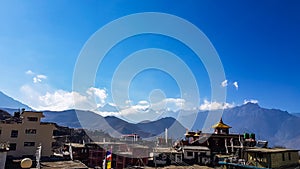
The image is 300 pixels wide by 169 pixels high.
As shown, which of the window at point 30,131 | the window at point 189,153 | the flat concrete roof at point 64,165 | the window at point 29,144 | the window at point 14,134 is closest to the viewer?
the flat concrete roof at point 64,165

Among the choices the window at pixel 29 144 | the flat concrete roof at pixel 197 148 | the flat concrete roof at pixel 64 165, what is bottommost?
the flat concrete roof at pixel 64 165

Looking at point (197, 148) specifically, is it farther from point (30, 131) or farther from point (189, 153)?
point (30, 131)

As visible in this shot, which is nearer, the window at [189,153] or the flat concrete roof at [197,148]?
the flat concrete roof at [197,148]

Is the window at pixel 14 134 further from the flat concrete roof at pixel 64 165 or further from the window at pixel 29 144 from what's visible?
the flat concrete roof at pixel 64 165

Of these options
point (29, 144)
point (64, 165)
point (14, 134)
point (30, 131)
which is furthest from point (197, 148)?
point (14, 134)

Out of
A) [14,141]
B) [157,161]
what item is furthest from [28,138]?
[157,161]

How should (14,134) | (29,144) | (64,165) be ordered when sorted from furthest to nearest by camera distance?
(29,144), (14,134), (64,165)

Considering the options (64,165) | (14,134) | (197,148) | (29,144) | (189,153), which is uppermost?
(14,134)

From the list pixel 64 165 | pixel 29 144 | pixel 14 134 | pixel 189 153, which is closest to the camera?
pixel 64 165

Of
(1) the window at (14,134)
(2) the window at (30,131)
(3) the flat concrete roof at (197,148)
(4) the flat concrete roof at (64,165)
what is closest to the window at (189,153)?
(3) the flat concrete roof at (197,148)

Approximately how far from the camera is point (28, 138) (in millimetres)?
43875

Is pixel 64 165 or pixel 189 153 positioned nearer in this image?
pixel 64 165

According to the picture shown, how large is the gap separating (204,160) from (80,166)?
2154cm

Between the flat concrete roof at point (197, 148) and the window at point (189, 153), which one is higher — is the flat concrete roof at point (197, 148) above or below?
above
